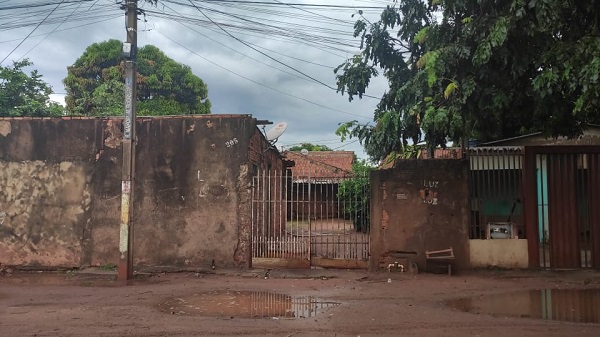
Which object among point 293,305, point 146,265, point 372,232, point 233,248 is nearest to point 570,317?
point 293,305

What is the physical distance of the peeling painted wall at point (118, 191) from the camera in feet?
35.7

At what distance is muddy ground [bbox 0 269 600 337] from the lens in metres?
5.93

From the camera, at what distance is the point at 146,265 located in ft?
35.8

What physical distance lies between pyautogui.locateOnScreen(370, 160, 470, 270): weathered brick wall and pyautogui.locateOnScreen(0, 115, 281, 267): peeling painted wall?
113 inches

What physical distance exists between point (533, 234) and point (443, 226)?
176 centimetres

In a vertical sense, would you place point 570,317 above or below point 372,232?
below

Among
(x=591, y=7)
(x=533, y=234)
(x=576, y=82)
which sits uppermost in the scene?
(x=591, y=7)

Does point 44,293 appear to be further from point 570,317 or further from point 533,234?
point 533,234

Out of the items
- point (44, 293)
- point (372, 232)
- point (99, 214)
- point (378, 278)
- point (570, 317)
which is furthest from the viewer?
point (99, 214)

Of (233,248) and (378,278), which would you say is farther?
(233,248)

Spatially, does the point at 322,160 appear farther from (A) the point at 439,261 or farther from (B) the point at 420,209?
(A) the point at 439,261

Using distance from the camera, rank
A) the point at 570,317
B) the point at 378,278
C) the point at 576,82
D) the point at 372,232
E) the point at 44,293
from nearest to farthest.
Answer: the point at 576,82, the point at 570,317, the point at 44,293, the point at 378,278, the point at 372,232

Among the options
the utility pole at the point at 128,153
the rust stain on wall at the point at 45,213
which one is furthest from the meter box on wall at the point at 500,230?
the rust stain on wall at the point at 45,213

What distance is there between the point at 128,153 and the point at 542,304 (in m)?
7.81
